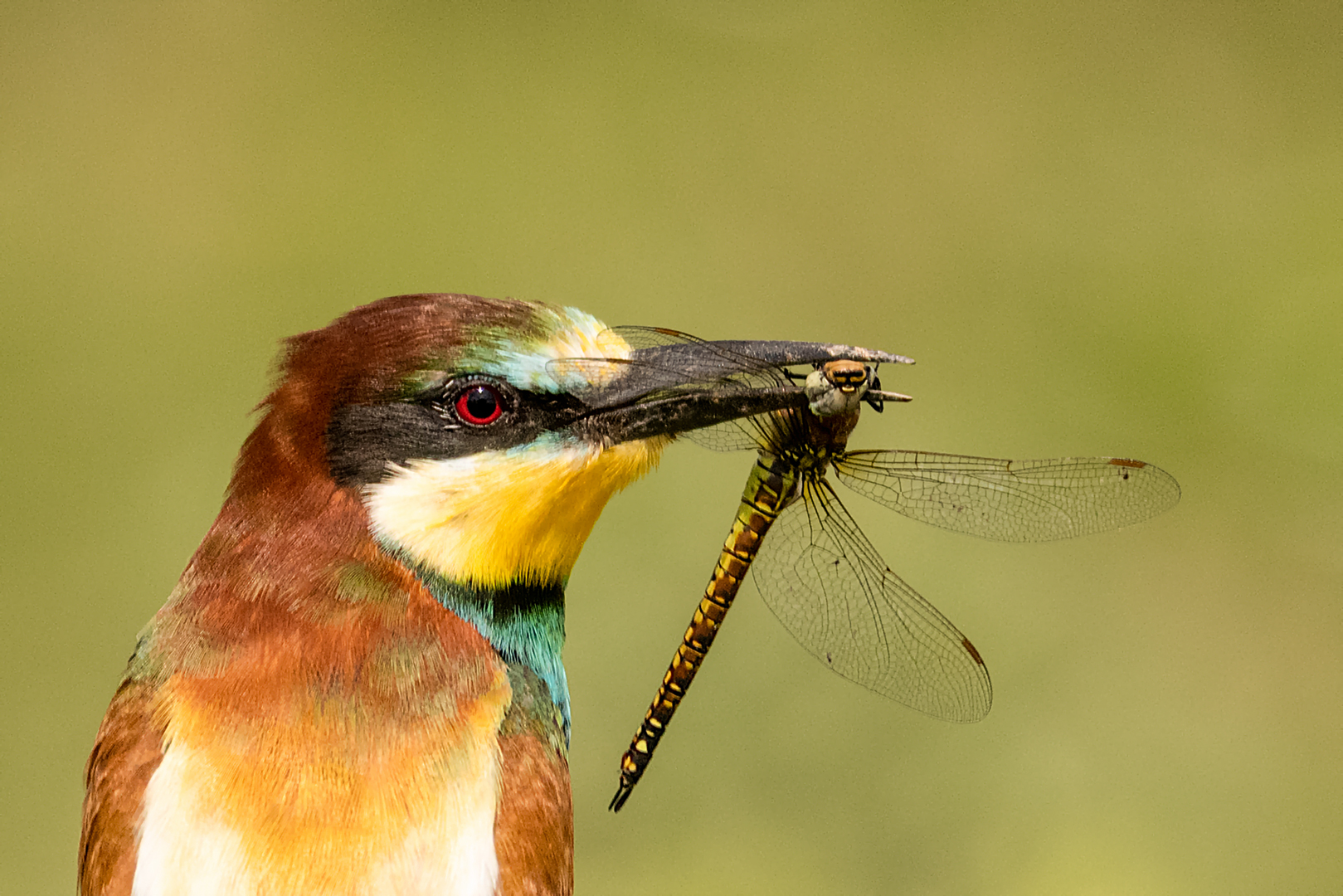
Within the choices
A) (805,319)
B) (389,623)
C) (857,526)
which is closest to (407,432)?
(389,623)

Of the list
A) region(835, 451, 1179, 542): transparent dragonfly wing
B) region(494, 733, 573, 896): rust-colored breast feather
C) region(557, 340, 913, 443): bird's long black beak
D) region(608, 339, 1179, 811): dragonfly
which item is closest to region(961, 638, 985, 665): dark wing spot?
region(608, 339, 1179, 811): dragonfly

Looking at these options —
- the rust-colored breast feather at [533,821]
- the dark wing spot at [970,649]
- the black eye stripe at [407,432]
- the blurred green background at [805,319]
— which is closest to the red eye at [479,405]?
the black eye stripe at [407,432]

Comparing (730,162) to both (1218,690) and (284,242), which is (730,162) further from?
(1218,690)

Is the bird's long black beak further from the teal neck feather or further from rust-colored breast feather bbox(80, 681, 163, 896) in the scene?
rust-colored breast feather bbox(80, 681, 163, 896)

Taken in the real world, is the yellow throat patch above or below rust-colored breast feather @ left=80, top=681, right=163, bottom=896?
above

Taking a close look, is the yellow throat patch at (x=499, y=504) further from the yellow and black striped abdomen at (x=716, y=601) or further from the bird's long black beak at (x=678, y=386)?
the yellow and black striped abdomen at (x=716, y=601)

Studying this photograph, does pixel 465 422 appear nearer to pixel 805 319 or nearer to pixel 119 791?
pixel 119 791
